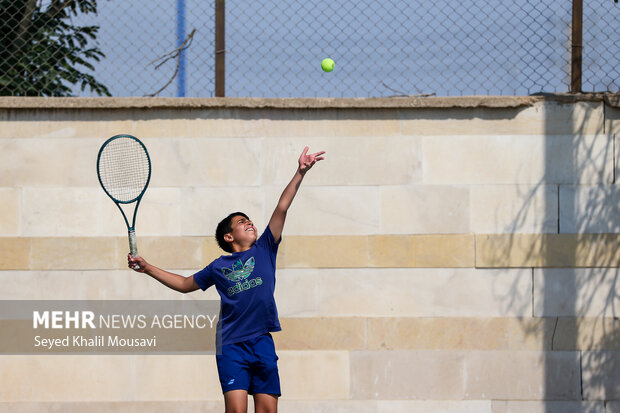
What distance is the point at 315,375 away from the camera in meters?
6.27

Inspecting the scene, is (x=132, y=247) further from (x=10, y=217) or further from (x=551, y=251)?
(x=551, y=251)

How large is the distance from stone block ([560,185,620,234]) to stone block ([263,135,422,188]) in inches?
46.0

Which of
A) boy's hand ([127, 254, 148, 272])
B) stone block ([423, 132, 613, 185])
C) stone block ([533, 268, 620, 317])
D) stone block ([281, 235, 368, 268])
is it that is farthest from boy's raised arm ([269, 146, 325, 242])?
stone block ([533, 268, 620, 317])

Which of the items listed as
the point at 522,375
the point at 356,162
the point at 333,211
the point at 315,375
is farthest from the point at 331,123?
the point at 522,375

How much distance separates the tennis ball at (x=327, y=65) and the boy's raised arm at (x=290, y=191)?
151 centimetres

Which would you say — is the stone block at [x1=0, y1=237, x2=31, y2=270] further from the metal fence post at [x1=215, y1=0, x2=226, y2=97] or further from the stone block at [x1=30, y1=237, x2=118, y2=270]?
the metal fence post at [x1=215, y1=0, x2=226, y2=97]

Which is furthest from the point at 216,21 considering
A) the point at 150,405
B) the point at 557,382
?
the point at 557,382

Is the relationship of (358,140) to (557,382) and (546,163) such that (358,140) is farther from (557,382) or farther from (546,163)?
(557,382)

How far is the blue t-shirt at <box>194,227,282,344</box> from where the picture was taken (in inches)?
202

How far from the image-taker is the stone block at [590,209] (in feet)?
20.6

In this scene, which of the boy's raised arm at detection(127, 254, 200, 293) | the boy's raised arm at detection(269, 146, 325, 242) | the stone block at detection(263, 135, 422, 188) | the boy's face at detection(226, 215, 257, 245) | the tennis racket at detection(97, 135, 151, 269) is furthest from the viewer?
the stone block at detection(263, 135, 422, 188)

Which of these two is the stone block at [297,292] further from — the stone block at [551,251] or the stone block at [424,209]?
the stone block at [551,251]

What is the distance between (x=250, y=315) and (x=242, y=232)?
0.58 meters

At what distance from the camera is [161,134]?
6410mm
